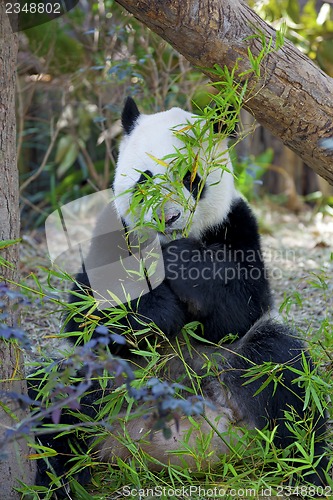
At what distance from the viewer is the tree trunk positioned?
7.91 feet

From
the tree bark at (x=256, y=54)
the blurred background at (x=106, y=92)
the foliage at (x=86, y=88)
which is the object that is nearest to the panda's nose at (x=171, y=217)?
the tree bark at (x=256, y=54)

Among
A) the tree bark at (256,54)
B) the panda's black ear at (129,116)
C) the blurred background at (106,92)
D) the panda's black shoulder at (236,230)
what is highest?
the tree bark at (256,54)

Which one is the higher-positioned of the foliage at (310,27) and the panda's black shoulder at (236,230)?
the foliage at (310,27)

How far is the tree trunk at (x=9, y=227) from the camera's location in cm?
241

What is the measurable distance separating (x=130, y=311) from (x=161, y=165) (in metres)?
0.65

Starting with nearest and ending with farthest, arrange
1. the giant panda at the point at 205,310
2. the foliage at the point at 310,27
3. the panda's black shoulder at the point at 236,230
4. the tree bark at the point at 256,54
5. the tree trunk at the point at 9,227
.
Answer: the tree trunk at the point at 9,227
the tree bark at the point at 256,54
the giant panda at the point at 205,310
the panda's black shoulder at the point at 236,230
the foliage at the point at 310,27

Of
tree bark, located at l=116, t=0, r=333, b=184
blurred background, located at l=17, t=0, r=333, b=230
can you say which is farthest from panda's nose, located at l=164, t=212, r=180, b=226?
blurred background, located at l=17, t=0, r=333, b=230

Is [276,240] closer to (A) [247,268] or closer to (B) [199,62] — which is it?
(A) [247,268]

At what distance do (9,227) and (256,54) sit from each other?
1242mm

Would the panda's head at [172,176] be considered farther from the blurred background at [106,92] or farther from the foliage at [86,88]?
the foliage at [86,88]

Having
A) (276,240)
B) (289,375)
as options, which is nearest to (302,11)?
(276,240)

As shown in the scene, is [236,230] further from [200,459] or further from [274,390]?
[200,459]

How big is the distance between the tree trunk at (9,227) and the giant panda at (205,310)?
213mm

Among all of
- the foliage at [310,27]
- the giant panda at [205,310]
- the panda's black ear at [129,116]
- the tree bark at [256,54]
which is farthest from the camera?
the foliage at [310,27]
